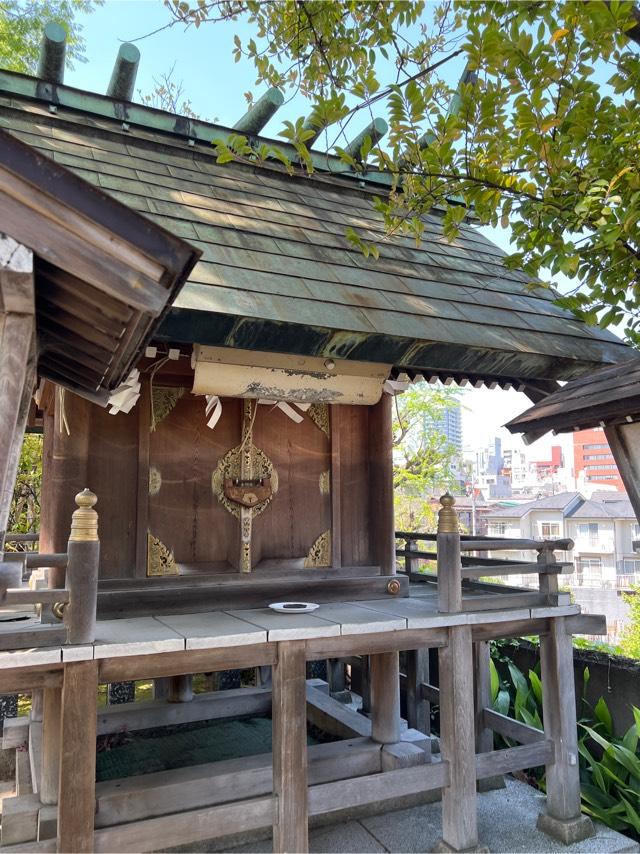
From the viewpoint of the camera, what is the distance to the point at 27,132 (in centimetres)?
537

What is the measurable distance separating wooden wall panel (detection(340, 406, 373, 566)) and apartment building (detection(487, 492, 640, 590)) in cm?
A: 3191

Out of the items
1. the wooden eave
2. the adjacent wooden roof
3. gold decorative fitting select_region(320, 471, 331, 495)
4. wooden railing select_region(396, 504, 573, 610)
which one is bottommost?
wooden railing select_region(396, 504, 573, 610)

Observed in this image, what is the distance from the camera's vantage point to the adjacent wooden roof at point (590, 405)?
411 centimetres

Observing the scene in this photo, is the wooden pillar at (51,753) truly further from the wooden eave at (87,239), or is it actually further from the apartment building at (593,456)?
the apartment building at (593,456)

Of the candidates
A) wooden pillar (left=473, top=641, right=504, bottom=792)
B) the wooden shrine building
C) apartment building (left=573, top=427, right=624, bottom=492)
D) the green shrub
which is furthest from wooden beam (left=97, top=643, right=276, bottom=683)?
apartment building (left=573, top=427, right=624, bottom=492)

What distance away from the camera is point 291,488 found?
17.5ft

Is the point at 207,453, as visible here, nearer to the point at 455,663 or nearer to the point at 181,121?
the point at 455,663

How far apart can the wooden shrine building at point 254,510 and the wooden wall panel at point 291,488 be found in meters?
0.02

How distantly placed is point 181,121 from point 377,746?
250 inches

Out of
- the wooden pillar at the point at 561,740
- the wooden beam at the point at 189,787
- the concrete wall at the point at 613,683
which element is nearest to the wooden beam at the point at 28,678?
the wooden beam at the point at 189,787

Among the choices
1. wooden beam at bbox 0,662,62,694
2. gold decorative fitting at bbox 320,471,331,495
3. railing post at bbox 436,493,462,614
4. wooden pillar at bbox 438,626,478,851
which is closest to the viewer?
wooden beam at bbox 0,662,62,694

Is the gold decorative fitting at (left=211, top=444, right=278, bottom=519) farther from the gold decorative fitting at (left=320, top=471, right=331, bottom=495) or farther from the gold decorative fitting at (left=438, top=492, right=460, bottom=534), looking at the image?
the gold decorative fitting at (left=438, top=492, right=460, bottom=534)

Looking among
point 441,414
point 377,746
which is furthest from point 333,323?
point 441,414

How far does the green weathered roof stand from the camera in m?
4.15
